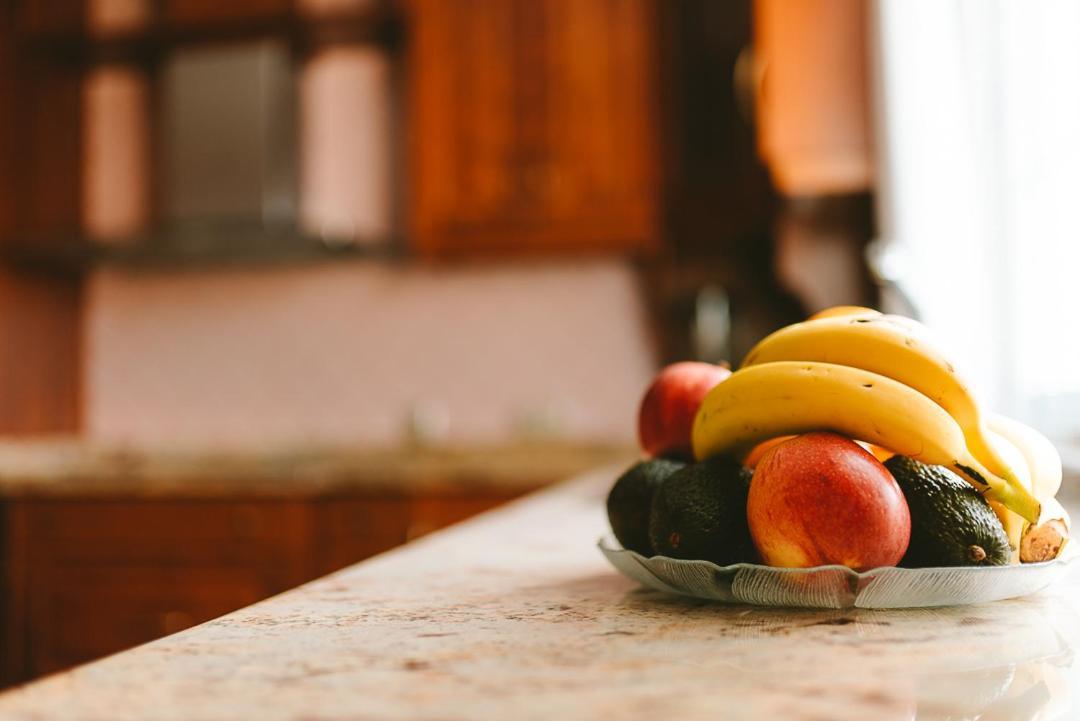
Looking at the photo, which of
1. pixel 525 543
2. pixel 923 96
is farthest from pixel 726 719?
pixel 923 96

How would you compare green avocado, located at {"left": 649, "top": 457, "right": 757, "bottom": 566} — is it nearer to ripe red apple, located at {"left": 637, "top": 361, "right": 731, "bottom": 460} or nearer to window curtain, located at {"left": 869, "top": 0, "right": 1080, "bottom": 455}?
ripe red apple, located at {"left": 637, "top": 361, "right": 731, "bottom": 460}

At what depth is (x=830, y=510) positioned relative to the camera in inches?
23.5

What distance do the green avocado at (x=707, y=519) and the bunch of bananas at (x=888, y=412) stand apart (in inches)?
2.1

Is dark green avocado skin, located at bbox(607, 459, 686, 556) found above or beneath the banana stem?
beneath

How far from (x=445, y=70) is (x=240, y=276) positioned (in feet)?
3.30

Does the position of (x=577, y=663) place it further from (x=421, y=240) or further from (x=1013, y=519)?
(x=421, y=240)

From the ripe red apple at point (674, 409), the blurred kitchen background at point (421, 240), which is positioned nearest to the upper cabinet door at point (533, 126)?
the blurred kitchen background at point (421, 240)

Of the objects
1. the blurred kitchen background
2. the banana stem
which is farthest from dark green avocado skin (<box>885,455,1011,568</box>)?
the blurred kitchen background

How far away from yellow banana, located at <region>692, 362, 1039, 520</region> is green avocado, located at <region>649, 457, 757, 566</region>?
0.15 ft

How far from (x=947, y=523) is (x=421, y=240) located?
7.79 feet

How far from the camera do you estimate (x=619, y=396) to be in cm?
306

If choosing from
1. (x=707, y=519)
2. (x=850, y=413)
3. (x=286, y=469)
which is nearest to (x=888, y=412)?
(x=850, y=413)

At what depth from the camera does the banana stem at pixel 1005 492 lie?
629mm

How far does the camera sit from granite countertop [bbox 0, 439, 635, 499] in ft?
8.37
